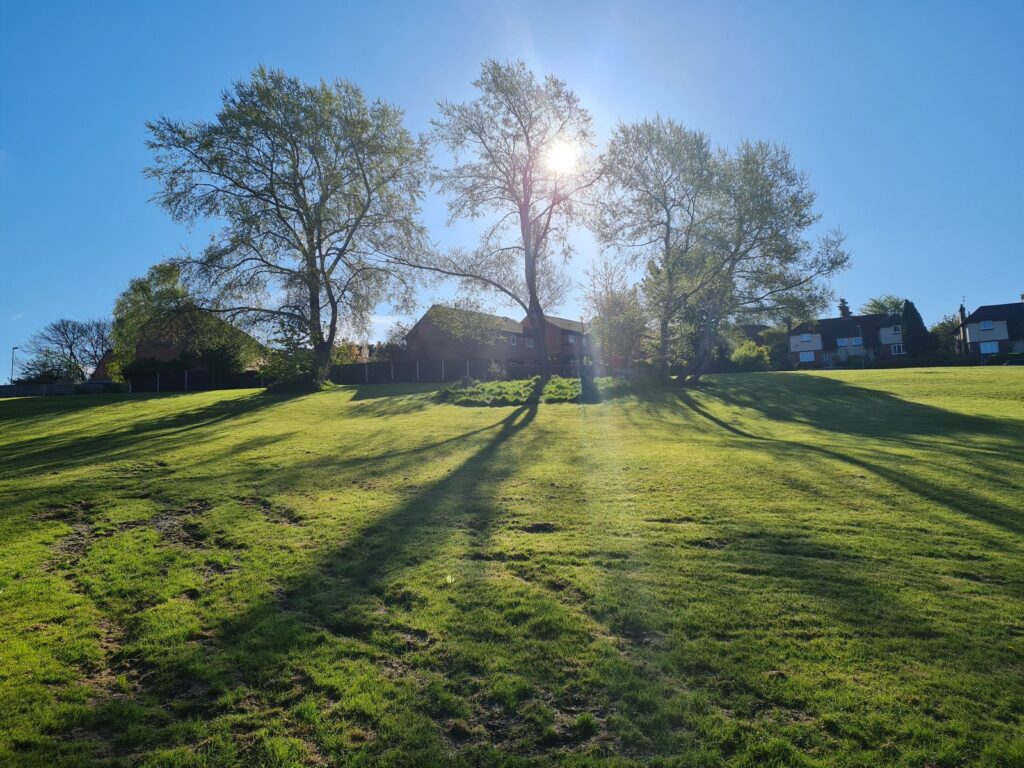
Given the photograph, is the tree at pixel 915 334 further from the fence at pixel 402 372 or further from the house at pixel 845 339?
the fence at pixel 402 372

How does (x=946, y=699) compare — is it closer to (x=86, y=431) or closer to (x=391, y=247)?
(x=86, y=431)

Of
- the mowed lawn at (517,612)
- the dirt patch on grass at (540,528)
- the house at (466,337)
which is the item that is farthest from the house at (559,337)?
the dirt patch on grass at (540,528)

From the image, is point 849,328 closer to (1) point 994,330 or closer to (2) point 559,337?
(1) point 994,330

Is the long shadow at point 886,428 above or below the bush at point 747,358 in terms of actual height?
below

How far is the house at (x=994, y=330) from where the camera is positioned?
198 feet

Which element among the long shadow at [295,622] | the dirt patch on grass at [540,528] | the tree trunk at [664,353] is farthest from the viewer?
the tree trunk at [664,353]

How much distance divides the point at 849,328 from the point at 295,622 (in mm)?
82957

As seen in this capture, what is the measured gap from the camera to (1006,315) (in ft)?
201

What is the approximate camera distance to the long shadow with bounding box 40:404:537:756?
137 inches

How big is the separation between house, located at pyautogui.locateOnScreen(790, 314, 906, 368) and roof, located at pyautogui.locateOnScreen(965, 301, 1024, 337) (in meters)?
7.67

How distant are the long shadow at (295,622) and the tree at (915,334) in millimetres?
65039

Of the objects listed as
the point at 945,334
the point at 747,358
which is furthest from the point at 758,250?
the point at 945,334

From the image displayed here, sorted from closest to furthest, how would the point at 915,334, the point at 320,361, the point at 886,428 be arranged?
the point at 886,428 < the point at 320,361 < the point at 915,334

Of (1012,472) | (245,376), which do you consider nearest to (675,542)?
(1012,472)
